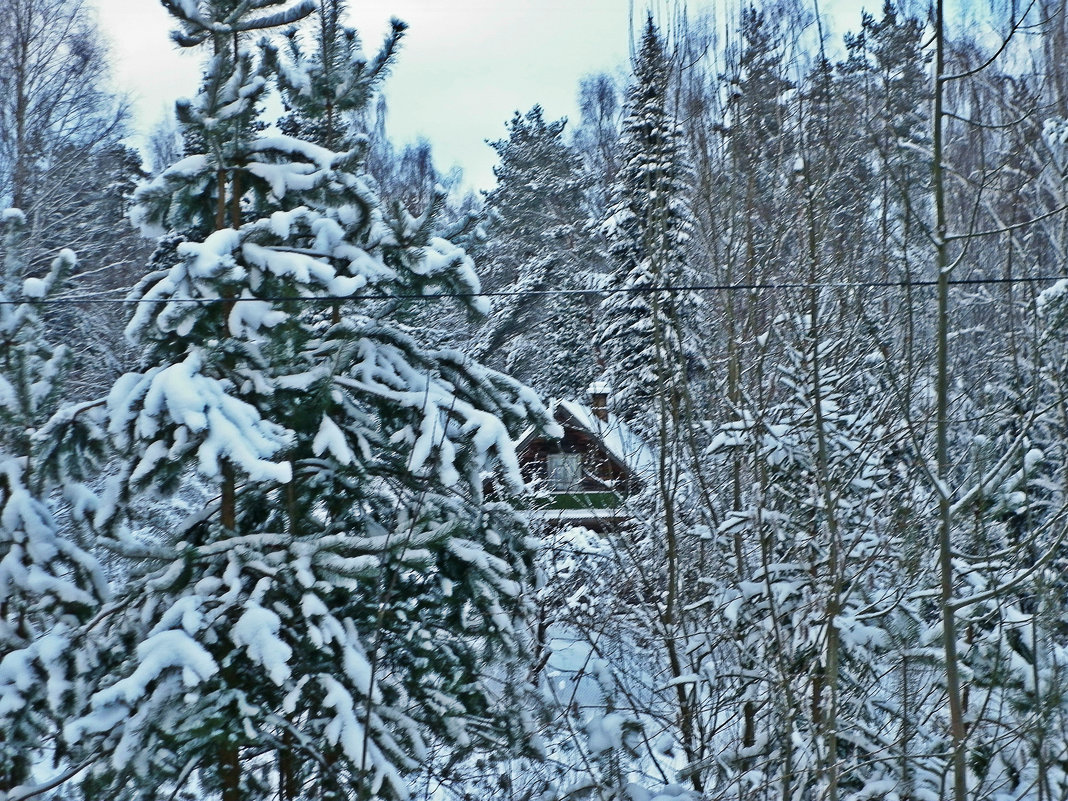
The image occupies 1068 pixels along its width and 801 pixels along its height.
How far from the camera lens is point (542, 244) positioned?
1204 inches

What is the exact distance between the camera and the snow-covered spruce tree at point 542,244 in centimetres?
2425

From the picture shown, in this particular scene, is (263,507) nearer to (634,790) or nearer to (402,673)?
(402,673)

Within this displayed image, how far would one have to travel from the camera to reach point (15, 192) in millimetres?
14742

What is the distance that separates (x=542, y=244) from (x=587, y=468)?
1976 cm

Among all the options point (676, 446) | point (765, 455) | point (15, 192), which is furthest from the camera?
point (15, 192)

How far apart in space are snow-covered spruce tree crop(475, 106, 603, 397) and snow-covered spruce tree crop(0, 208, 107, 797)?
18.0m

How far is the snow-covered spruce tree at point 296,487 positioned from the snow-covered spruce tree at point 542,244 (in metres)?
17.5

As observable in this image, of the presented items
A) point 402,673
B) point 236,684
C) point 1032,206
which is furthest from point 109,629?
point 1032,206

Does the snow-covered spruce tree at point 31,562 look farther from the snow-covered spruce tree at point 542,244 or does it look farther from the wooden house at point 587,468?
the snow-covered spruce tree at point 542,244

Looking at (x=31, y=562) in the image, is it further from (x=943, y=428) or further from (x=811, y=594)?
(x=943, y=428)

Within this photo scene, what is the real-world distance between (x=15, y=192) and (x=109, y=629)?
1201 centimetres

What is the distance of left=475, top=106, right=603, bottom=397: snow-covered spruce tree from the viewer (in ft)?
79.6

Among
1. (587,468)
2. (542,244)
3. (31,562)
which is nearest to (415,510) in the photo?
(31,562)

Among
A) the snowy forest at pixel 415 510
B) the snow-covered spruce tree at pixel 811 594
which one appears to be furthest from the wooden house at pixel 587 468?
the snow-covered spruce tree at pixel 811 594
